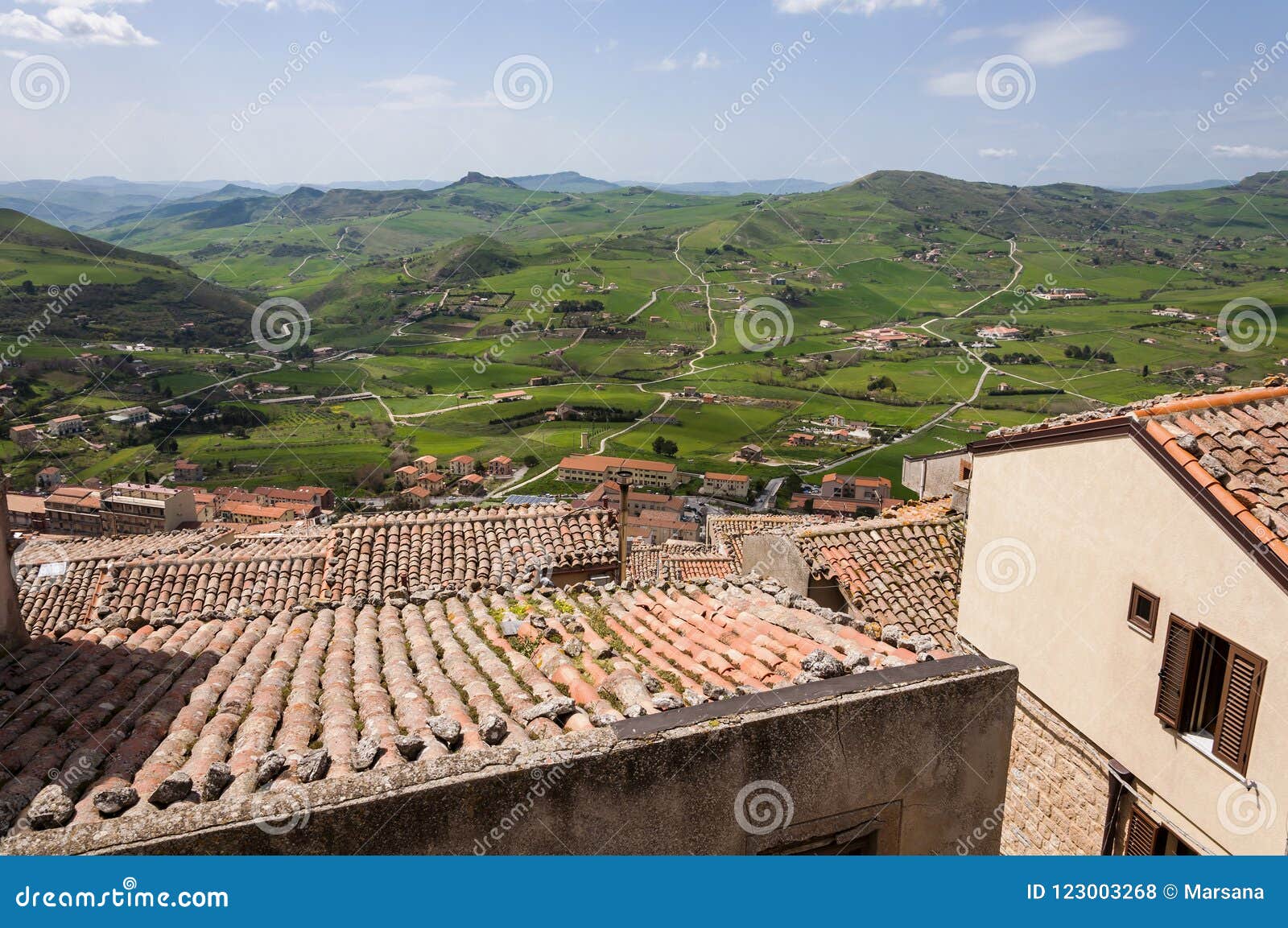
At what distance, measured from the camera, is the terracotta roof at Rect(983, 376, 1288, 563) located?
535cm

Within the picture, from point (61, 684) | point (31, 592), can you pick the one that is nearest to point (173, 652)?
point (61, 684)

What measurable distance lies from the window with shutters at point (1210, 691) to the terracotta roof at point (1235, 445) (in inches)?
34.3

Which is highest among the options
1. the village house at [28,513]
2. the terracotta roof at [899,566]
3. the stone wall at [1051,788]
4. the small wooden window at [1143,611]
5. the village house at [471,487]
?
the small wooden window at [1143,611]

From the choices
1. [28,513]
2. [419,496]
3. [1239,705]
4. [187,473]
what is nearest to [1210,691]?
[1239,705]

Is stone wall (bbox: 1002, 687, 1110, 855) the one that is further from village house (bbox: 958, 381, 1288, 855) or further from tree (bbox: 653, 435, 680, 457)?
tree (bbox: 653, 435, 680, 457)

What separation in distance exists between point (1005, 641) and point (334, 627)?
21.9 feet

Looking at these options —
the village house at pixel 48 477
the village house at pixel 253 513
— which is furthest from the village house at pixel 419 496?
the village house at pixel 48 477

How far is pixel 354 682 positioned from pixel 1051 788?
21.3 ft

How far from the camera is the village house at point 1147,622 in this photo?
17.4ft

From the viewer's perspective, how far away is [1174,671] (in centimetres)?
589

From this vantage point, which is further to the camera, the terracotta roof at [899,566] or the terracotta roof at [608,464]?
the terracotta roof at [608,464]

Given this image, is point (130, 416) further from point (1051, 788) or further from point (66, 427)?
point (1051, 788)

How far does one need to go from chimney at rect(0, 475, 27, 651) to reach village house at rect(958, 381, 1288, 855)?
8.25 meters

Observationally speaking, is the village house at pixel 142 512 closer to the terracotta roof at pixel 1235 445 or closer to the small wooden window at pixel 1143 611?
the small wooden window at pixel 1143 611
